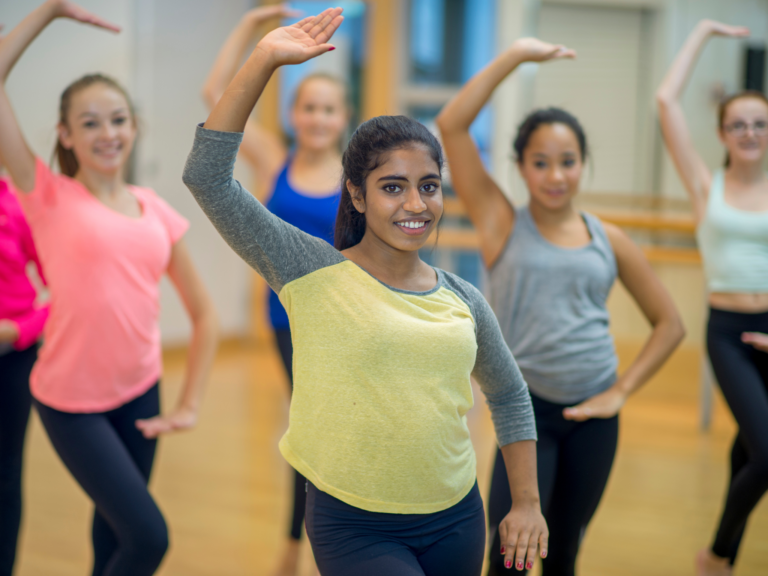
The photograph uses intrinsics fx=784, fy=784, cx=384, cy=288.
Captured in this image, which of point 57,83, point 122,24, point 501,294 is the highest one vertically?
point 122,24

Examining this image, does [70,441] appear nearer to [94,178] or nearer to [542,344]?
[94,178]

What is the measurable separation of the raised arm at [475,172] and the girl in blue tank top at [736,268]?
760 mm

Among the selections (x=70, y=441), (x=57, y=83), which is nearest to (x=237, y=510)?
(x=70, y=441)

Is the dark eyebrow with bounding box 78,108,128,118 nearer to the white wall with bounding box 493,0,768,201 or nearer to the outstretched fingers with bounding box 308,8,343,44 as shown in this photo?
the outstretched fingers with bounding box 308,8,343,44

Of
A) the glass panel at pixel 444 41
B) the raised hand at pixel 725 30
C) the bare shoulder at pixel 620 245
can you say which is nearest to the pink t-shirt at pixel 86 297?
the bare shoulder at pixel 620 245

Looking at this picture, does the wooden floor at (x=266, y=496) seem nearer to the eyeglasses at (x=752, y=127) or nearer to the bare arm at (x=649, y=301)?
the bare arm at (x=649, y=301)

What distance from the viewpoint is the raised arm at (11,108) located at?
191 cm

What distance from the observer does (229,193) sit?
1.25 meters

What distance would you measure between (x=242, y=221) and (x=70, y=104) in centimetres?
102

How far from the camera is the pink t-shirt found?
1.93 meters

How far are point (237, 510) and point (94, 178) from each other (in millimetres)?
1645

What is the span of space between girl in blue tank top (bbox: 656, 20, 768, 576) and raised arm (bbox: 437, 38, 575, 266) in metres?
0.76

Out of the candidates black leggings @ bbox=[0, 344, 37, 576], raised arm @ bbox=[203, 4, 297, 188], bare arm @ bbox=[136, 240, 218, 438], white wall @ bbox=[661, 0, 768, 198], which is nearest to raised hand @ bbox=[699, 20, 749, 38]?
raised arm @ bbox=[203, 4, 297, 188]

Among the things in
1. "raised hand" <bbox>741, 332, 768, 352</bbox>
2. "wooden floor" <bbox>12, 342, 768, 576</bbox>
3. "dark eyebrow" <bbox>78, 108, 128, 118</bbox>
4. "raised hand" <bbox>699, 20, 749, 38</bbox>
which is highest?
"raised hand" <bbox>699, 20, 749, 38</bbox>
